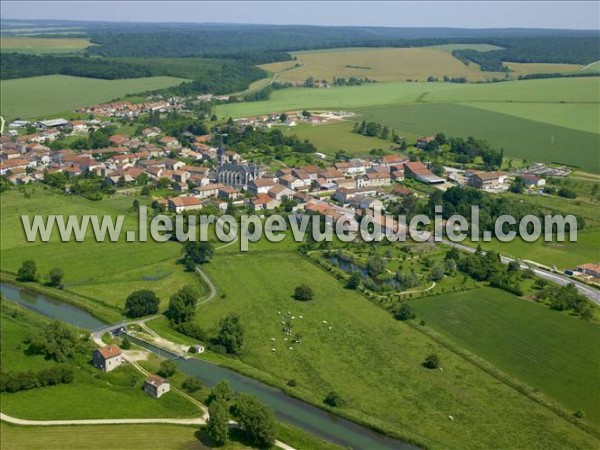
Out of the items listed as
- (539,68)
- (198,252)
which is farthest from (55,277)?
(539,68)

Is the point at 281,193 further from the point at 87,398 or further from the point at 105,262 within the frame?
the point at 87,398

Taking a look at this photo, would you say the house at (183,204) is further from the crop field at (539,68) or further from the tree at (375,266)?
the crop field at (539,68)

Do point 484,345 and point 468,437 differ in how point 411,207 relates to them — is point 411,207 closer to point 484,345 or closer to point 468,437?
point 484,345

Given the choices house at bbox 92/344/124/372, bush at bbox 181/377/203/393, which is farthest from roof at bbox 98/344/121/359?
bush at bbox 181/377/203/393

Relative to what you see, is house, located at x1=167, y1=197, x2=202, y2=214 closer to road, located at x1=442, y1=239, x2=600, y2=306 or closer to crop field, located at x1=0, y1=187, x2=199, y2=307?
crop field, located at x1=0, y1=187, x2=199, y2=307

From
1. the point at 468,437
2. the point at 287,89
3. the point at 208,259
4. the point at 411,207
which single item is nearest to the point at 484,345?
the point at 468,437

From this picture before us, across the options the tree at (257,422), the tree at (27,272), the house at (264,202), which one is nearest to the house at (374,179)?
the house at (264,202)
